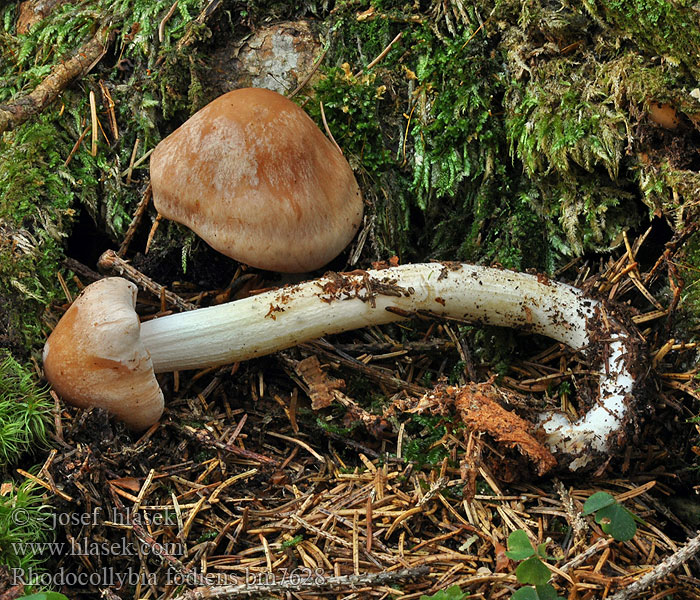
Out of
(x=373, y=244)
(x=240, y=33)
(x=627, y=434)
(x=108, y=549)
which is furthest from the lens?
(x=240, y=33)

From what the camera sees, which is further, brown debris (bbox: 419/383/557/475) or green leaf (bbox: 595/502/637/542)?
brown debris (bbox: 419/383/557/475)

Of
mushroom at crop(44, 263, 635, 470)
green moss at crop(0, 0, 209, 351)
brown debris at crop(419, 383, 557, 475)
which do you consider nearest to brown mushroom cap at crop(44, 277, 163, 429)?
mushroom at crop(44, 263, 635, 470)

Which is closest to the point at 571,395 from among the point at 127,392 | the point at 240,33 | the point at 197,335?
the point at 197,335

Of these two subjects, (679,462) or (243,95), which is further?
(243,95)

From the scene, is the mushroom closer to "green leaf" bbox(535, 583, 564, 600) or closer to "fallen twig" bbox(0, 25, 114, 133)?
"green leaf" bbox(535, 583, 564, 600)

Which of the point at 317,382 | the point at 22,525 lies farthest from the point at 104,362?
the point at 317,382

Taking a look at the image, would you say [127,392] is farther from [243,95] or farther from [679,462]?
[679,462]

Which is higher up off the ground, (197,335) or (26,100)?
(26,100)

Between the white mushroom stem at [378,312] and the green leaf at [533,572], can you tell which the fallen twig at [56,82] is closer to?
the white mushroom stem at [378,312]
